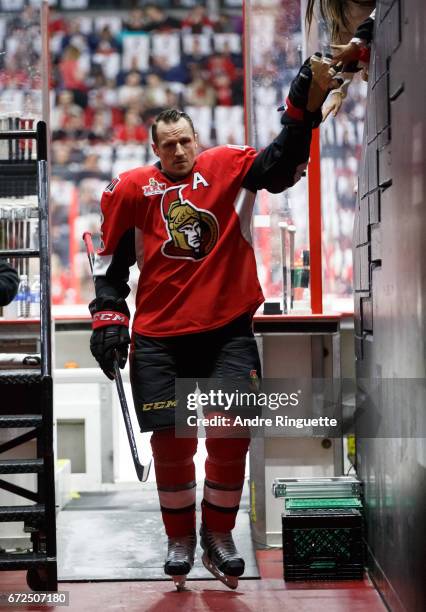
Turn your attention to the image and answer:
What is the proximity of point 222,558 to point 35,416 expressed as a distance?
0.83m

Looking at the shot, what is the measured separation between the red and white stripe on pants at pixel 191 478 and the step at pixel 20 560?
447mm

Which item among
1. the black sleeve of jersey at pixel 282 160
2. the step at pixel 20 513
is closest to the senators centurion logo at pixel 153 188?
the black sleeve of jersey at pixel 282 160

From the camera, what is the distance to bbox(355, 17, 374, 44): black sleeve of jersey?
3277 millimetres

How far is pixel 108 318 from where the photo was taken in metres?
3.47

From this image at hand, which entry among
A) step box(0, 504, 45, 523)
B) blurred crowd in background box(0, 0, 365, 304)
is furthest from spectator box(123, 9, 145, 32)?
step box(0, 504, 45, 523)

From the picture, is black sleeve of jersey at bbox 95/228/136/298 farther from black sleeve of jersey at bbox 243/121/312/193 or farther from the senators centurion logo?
black sleeve of jersey at bbox 243/121/312/193

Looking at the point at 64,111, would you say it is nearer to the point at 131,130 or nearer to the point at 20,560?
the point at 131,130

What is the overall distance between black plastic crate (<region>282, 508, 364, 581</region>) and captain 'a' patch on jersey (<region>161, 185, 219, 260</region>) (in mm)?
1057

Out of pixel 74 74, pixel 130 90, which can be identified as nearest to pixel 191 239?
pixel 130 90

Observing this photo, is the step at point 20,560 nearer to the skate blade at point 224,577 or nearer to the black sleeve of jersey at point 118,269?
the skate blade at point 224,577

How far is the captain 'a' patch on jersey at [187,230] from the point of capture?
3.38 metres

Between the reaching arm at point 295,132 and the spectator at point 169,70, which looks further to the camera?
the spectator at point 169,70

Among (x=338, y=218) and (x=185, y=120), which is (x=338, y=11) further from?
(x=338, y=218)

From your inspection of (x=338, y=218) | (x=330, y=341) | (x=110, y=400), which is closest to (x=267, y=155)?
(x=330, y=341)
